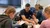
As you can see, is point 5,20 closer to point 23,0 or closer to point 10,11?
point 10,11

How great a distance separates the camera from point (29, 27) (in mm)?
2850

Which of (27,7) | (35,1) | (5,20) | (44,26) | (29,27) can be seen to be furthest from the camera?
(35,1)

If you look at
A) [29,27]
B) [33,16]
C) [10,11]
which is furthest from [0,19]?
[33,16]

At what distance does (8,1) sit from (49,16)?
3.27 metres

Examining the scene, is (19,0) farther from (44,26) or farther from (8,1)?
(44,26)

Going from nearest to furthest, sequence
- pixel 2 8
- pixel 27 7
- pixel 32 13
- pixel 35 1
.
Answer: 1. pixel 27 7
2. pixel 32 13
3. pixel 2 8
4. pixel 35 1

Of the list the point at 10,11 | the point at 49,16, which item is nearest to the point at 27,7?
the point at 10,11

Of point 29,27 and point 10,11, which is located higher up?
point 10,11

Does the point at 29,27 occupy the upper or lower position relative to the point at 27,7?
lower

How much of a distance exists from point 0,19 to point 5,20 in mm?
100

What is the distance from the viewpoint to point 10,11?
102 inches

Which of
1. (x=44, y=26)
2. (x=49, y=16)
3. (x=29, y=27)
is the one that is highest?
(x=49, y=16)

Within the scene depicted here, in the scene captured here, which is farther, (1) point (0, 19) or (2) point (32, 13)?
(2) point (32, 13)

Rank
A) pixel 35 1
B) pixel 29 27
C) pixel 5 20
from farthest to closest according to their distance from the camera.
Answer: pixel 35 1 → pixel 29 27 → pixel 5 20
